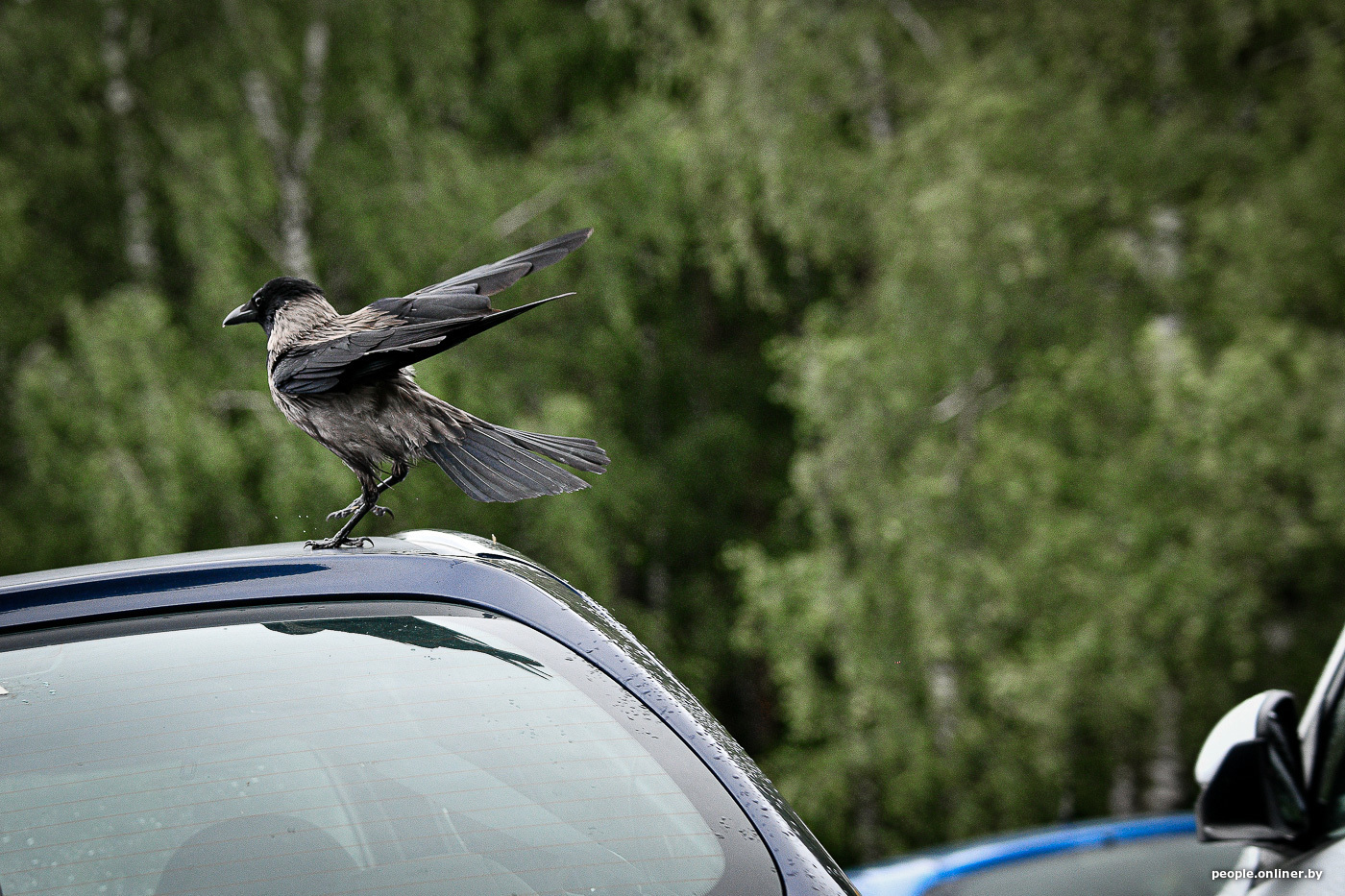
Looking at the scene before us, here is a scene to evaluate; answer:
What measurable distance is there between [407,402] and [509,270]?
0.27 meters

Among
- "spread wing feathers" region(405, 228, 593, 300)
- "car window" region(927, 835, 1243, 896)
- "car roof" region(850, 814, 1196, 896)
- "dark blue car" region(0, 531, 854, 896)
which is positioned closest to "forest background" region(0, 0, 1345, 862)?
"car roof" region(850, 814, 1196, 896)

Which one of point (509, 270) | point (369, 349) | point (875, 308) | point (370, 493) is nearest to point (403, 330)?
point (369, 349)

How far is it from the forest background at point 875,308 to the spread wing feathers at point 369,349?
6.12 metres

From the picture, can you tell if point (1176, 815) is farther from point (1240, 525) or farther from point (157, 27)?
point (157, 27)

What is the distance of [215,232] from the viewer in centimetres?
900

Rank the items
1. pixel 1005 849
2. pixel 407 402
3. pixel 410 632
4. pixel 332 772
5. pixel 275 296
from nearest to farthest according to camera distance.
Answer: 1. pixel 332 772
2. pixel 410 632
3. pixel 407 402
4. pixel 275 296
5. pixel 1005 849

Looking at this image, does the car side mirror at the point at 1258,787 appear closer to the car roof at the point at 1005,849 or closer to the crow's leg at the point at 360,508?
the car roof at the point at 1005,849

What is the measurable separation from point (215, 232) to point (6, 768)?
836 centimetres

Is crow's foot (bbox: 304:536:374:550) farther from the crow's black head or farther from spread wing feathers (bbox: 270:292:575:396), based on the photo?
the crow's black head

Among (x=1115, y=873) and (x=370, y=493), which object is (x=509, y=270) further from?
(x=1115, y=873)

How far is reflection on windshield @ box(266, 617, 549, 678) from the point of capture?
150 centimetres

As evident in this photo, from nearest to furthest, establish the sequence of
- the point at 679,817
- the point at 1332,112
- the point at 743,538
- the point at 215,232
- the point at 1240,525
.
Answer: the point at 679,817 → the point at 1240,525 → the point at 1332,112 → the point at 215,232 → the point at 743,538

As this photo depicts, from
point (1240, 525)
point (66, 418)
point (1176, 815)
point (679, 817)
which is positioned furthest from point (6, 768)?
point (66, 418)

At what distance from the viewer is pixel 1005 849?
3.29 metres
